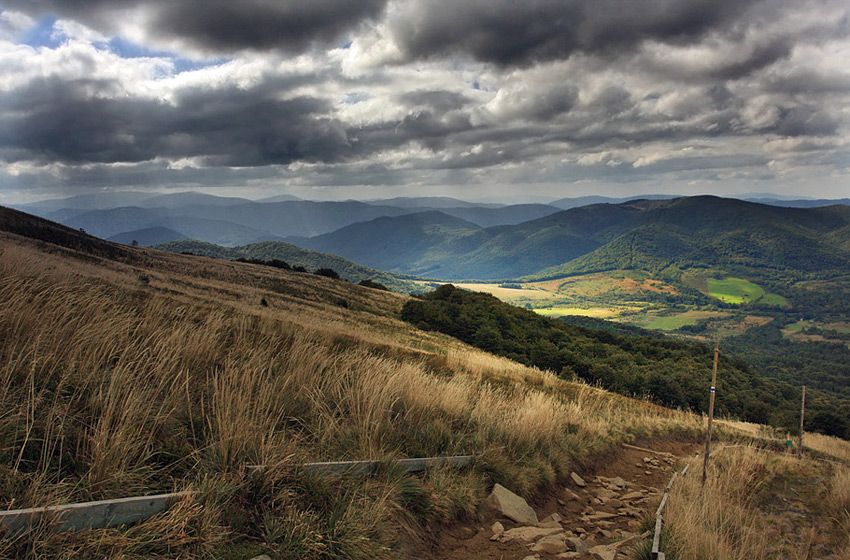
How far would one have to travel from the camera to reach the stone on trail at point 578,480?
7.41 meters

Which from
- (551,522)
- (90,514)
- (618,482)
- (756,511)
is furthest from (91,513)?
(756,511)

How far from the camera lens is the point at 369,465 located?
15.1 feet

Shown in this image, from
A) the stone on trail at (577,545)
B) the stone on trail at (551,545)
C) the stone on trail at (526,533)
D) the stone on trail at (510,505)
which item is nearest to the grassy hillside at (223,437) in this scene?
the stone on trail at (510,505)

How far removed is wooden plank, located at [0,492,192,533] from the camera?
2498 millimetres

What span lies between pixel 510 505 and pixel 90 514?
430 centimetres

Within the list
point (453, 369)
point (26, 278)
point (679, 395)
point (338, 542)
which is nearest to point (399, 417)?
point (338, 542)

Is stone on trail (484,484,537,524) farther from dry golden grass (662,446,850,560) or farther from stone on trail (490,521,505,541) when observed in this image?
dry golden grass (662,446,850,560)

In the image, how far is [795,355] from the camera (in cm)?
15100

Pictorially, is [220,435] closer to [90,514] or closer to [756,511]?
[90,514]

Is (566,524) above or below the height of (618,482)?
above

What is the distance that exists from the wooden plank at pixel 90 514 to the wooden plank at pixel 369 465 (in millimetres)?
795

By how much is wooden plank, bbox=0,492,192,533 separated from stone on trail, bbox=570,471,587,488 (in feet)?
20.3

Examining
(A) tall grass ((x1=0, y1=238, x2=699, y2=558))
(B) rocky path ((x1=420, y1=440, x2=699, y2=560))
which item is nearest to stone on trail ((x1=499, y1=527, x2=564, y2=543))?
(B) rocky path ((x1=420, y1=440, x2=699, y2=560))

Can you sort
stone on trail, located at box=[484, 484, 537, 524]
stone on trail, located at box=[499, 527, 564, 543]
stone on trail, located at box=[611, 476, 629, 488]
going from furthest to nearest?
1. stone on trail, located at box=[611, 476, 629, 488]
2. stone on trail, located at box=[484, 484, 537, 524]
3. stone on trail, located at box=[499, 527, 564, 543]
